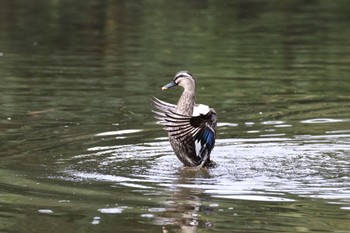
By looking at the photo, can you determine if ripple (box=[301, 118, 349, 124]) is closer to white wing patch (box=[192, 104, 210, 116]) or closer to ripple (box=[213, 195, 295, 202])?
white wing patch (box=[192, 104, 210, 116])

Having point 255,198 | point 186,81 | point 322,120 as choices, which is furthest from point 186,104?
point 322,120

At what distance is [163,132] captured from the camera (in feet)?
39.7

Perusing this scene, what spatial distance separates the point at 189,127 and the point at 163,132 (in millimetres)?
1964

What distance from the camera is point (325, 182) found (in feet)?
30.3

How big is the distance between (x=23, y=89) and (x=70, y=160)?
5183 millimetres

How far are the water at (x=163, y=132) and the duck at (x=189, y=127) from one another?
0.65 feet

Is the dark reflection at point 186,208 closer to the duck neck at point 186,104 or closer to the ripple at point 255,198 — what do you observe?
the ripple at point 255,198

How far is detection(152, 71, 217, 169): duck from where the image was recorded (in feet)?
32.9

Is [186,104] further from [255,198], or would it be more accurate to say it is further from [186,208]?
[186,208]

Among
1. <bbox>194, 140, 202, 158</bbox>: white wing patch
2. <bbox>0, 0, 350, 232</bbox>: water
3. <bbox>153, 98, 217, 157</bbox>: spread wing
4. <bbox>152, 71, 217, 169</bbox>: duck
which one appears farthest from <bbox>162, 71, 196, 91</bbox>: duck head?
<bbox>0, 0, 350, 232</bbox>: water

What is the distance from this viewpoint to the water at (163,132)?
8.15 m

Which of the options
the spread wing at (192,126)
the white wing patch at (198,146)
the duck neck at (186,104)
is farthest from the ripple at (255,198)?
the duck neck at (186,104)

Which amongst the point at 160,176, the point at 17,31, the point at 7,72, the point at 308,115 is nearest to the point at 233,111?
the point at 308,115

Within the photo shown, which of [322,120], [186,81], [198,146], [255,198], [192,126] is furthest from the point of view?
[322,120]
